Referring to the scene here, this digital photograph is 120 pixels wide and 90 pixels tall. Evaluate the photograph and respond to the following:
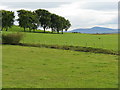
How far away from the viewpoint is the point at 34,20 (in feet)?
364

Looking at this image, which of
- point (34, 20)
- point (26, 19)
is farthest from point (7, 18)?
point (34, 20)

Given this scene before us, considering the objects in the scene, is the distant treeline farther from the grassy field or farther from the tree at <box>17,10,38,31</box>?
the grassy field

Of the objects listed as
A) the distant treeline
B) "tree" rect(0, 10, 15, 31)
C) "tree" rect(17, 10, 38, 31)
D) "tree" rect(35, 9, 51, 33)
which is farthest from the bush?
"tree" rect(35, 9, 51, 33)

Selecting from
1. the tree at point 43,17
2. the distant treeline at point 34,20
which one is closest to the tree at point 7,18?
the distant treeline at point 34,20

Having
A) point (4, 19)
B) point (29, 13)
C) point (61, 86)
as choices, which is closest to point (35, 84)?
point (61, 86)

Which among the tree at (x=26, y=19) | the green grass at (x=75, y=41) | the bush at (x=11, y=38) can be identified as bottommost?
the green grass at (x=75, y=41)

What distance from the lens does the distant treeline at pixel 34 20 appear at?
323 ft

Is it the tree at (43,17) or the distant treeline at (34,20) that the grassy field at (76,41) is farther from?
the tree at (43,17)

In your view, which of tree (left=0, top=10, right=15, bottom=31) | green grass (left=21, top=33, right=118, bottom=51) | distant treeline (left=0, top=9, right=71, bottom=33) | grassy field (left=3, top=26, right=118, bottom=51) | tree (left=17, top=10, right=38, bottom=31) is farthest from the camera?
tree (left=17, top=10, right=38, bottom=31)

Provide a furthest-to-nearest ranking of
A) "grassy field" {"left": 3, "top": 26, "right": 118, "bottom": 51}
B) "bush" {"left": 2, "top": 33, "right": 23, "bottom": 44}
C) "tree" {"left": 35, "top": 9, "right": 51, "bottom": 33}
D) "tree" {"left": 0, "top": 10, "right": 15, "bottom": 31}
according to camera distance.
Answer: "tree" {"left": 35, "top": 9, "right": 51, "bottom": 33}
"tree" {"left": 0, "top": 10, "right": 15, "bottom": 31}
"grassy field" {"left": 3, "top": 26, "right": 118, "bottom": 51}
"bush" {"left": 2, "top": 33, "right": 23, "bottom": 44}

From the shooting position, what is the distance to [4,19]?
96.5 m

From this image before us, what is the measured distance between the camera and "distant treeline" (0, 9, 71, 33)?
98.4 m

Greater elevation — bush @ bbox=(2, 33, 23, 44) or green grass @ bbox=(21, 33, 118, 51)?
bush @ bbox=(2, 33, 23, 44)

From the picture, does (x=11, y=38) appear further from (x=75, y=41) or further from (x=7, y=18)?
(x=7, y=18)
